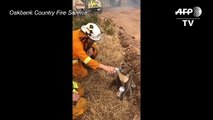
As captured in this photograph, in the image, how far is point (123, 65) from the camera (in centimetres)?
478

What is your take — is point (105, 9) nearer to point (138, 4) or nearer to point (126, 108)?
point (138, 4)

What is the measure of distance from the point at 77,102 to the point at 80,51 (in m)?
0.52

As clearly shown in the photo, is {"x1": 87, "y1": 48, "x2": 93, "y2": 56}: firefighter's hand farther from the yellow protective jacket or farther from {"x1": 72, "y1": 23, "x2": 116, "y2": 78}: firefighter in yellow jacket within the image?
the yellow protective jacket

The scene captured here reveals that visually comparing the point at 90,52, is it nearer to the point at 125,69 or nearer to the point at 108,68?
the point at 108,68
